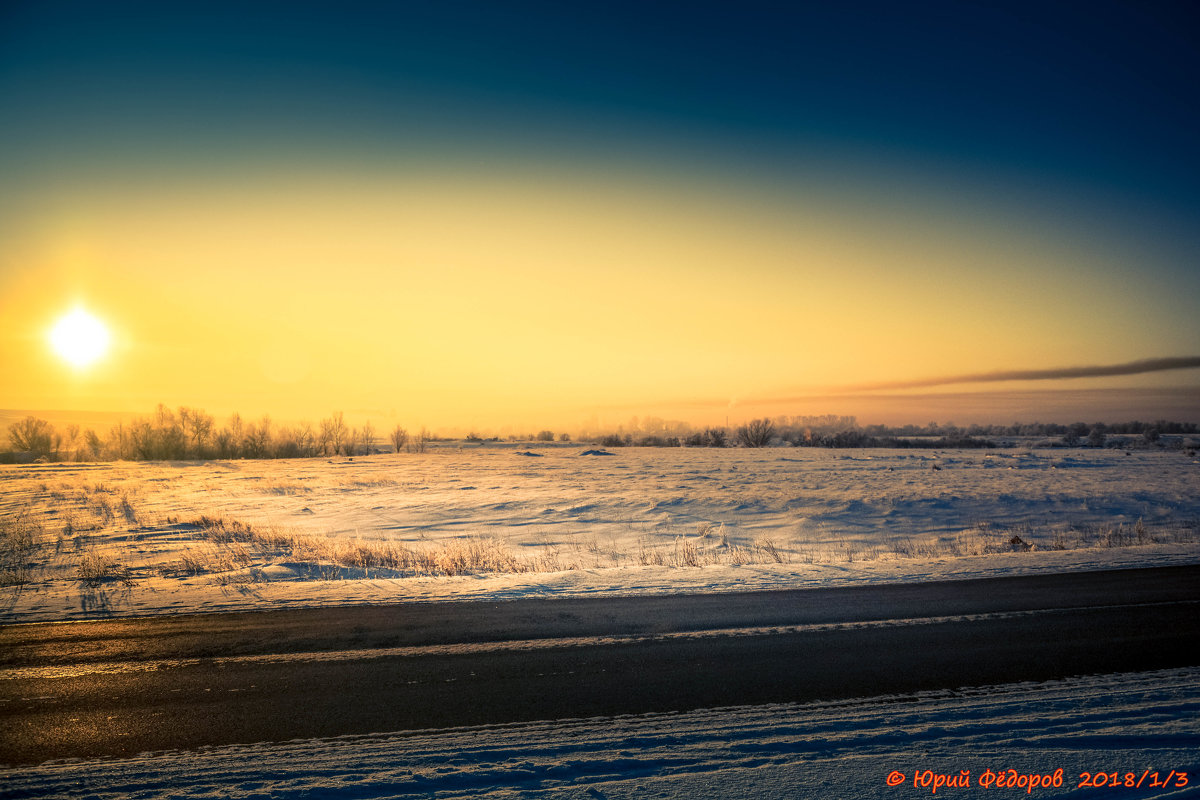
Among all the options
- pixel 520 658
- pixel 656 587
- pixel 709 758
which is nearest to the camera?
pixel 709 758

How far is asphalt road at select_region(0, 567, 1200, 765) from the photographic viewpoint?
5.14 m

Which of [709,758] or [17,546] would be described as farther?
[17,546]

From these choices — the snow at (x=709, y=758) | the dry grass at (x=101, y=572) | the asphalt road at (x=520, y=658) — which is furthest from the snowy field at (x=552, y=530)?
the snow at (x=709, y=758)

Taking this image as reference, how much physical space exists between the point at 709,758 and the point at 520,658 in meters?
2.71

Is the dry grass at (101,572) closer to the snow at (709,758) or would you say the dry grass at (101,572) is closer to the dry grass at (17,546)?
the dry grass at (17,546)

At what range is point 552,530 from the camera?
82.6 feet

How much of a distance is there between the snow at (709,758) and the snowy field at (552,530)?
485 cm

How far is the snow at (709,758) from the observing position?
398cm

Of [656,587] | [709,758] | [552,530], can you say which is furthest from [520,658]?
[552,530]

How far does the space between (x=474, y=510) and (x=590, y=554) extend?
1431 cm

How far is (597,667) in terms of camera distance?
6.22 metres

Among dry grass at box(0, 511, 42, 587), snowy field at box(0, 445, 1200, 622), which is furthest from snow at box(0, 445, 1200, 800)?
dry grass at box(0, 511, 42, 587)

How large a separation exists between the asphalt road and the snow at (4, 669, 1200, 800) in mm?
306

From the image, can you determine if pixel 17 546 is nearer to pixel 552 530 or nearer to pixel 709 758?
pixel 552 530
